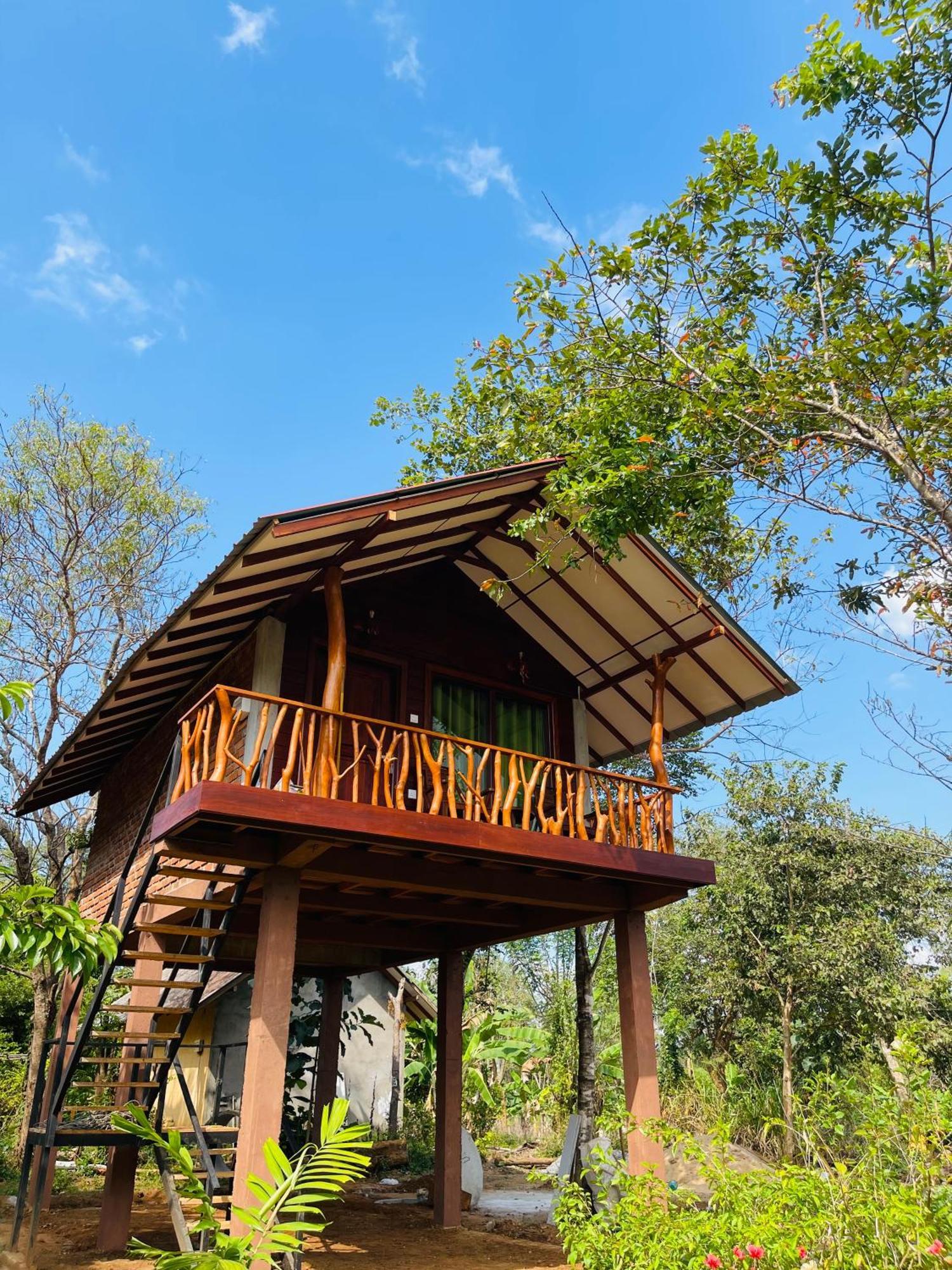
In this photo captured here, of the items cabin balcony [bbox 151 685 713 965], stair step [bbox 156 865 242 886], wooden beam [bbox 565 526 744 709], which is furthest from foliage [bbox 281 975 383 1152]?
wooden beam [bbox 565 526 744 709]

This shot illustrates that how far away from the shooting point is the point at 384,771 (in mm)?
7543

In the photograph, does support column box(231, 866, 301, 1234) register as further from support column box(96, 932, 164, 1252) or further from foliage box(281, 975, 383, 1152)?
foliage box(281, 975, 383, 1152)

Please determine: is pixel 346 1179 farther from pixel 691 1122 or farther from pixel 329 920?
pixel 691 1122

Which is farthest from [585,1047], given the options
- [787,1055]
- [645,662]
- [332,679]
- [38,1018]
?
[38,1018]

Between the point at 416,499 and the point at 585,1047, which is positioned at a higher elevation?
the point at 416,499

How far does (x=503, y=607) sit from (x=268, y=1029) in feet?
19.9

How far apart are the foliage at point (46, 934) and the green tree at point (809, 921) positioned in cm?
1387

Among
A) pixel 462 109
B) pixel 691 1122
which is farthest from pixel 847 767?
pixel 462 109

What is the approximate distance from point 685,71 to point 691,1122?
1655 centimetres

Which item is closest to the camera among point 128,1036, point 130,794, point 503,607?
point 128,1036

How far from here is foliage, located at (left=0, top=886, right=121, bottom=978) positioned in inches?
169

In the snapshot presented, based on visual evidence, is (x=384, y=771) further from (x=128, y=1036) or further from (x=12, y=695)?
(x=128, y=1036)

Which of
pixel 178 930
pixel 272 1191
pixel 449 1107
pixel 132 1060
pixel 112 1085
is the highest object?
pixel 178 930

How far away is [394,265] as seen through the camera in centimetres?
1169
